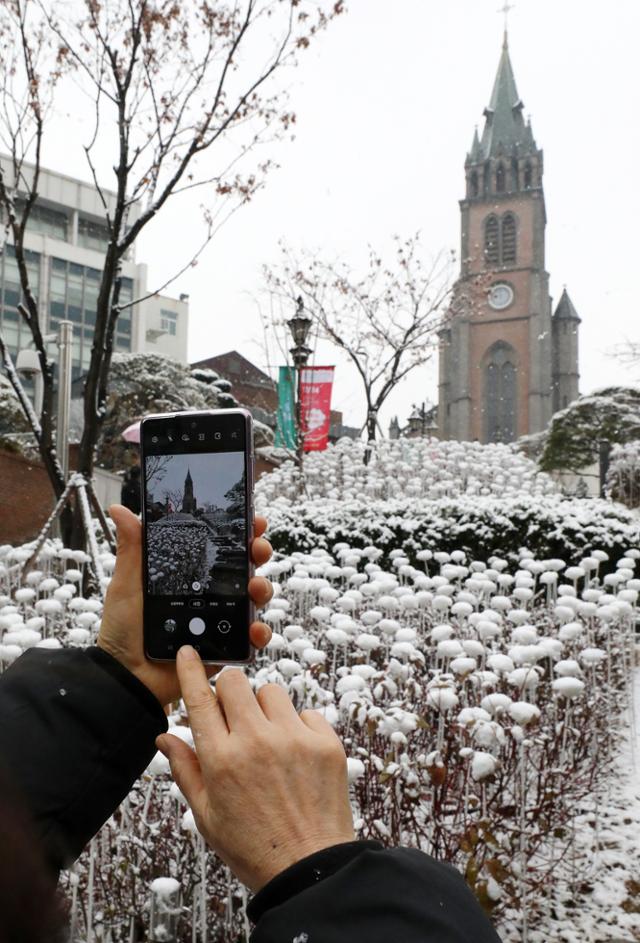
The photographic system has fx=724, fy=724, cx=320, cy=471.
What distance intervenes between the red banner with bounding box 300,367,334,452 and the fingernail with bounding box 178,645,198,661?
1340 centimetres

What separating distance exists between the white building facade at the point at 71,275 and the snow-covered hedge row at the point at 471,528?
131ft

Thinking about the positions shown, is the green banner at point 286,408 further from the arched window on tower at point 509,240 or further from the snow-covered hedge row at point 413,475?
the arched window on tower at point 509,240

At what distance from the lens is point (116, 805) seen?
3.85 feet

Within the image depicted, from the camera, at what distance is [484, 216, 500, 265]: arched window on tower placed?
65.4 metres

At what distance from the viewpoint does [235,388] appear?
1631 inches

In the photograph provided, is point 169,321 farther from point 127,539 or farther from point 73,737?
point 73,737

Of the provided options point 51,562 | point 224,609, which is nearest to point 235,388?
point 51,562

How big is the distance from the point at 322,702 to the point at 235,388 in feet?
126

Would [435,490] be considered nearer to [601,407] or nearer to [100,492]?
[100,492]

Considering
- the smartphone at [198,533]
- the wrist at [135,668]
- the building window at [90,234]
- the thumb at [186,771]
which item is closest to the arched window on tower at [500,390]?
the building window at [90,234]

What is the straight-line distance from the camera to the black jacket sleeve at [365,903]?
0.78m

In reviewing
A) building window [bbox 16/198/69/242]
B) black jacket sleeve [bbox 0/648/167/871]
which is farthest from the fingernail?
building window [bbox 16/198/69/242]

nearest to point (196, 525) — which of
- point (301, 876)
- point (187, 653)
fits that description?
point (187, 653)

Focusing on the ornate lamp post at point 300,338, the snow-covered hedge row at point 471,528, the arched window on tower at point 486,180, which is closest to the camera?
the snow-covered hedge row at point 471,528
